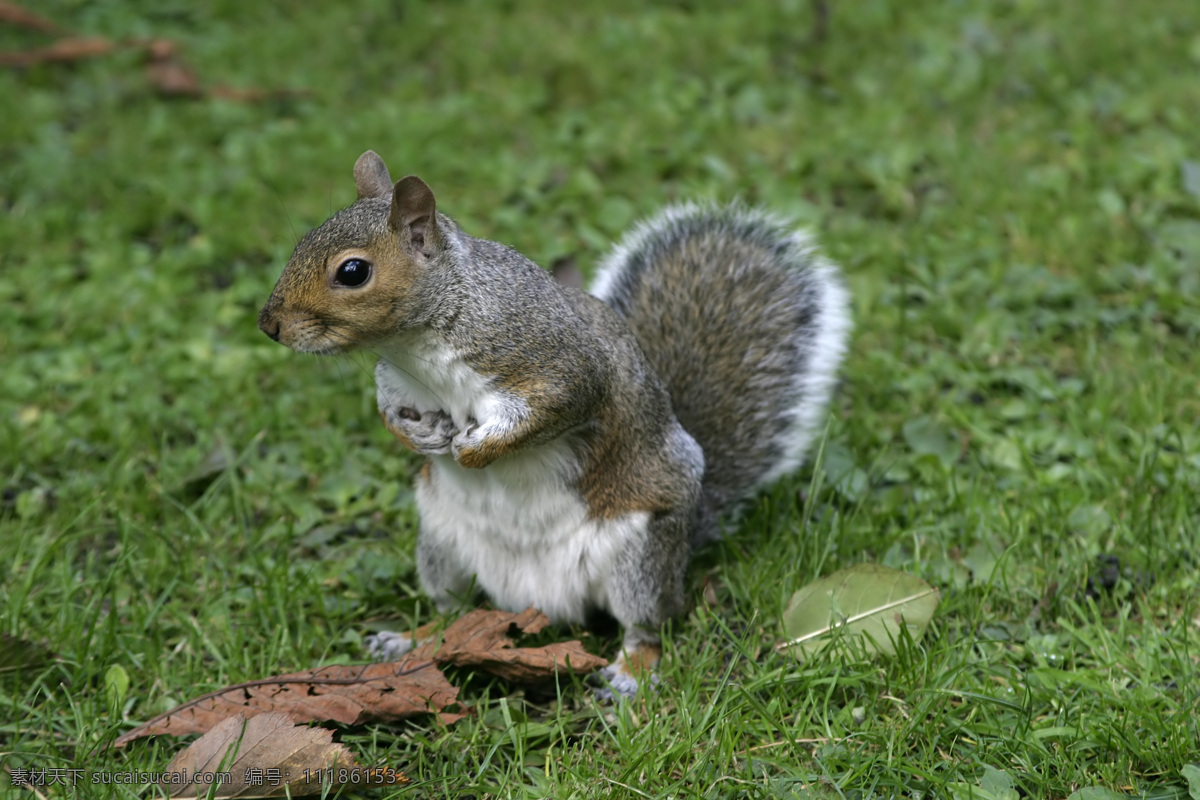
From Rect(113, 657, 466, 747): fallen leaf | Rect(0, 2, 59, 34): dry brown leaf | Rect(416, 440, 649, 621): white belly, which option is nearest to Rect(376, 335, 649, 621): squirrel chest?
Rect(416, 440, 649, 621): white belly

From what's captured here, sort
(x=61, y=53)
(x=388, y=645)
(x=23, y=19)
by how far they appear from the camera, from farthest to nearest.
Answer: (x=23, y=19) → (x=61, y=53) → (x=388, y=645)

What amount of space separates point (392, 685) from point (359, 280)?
2.28ft

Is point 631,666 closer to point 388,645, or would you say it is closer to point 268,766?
point 388,645

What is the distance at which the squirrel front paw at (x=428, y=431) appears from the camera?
2047 mm

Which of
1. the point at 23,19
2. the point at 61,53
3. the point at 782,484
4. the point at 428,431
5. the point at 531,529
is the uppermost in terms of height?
the point at 23,19

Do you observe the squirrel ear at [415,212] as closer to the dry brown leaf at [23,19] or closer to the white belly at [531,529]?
the white belly at [531,529]

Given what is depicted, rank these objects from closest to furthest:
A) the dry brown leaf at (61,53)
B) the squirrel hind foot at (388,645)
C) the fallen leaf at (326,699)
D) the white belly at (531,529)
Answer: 1. the fallen leaf at (326,699)
2. the white belly at (531,529)
3. the squirrel hind foot at (388,645)
4. the dry brown leaf at (61,53)

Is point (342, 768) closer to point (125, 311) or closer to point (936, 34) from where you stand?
point (125, 311)

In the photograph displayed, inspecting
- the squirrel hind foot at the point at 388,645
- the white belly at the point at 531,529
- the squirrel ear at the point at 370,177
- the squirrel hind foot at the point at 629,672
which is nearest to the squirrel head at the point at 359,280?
the squirrel ear at the point at 370,177

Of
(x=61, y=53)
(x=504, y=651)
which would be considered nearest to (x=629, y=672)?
(x=504, y=651)

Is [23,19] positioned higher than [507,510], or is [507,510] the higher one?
[23,19]

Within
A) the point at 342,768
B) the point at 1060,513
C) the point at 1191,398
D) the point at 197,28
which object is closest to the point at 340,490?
the point at 342,768

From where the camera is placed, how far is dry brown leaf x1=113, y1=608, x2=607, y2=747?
201 centimetres

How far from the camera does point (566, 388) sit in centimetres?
201
